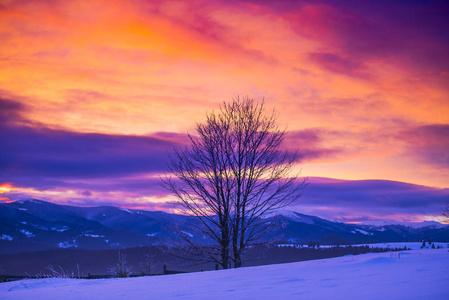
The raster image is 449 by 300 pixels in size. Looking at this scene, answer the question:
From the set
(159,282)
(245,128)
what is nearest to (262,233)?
(245,128)

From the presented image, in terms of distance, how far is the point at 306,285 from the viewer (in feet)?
25.1

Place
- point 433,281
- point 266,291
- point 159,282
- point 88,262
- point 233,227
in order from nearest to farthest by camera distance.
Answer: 1. point 433,281
2. point 266,291
3. point 159,282
4. point 233,227
5. point 88,262

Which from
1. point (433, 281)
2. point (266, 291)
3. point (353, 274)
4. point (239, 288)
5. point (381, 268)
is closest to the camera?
point (433, 281)

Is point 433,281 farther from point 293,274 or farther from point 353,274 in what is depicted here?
point 293,274

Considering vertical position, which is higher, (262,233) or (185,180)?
(185,180)

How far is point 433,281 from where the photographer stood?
6.75 meters

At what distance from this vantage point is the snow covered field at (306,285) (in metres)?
6.47

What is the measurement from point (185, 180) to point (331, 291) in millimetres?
14287

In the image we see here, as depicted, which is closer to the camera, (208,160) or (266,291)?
(266,291)

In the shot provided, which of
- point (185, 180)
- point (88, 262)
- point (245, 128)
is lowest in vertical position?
point (88, 262)

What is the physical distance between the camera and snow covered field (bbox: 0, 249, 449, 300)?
6.47 metres

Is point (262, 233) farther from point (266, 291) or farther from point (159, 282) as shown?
point (266, 291)

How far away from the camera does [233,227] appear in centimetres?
2014

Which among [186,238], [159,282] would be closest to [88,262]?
[186,238]
